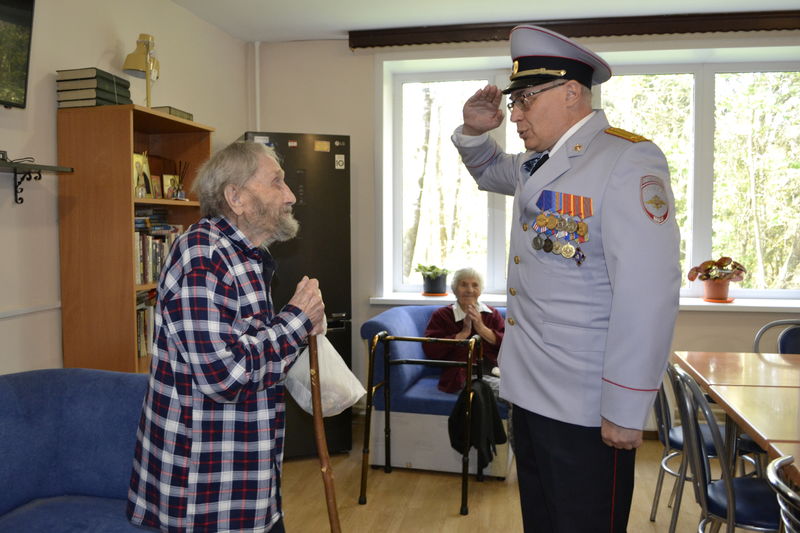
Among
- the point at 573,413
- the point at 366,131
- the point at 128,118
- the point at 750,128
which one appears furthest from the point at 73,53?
the point at 750,128

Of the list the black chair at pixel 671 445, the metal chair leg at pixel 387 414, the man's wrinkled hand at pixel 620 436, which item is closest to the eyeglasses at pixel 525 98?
the man's wrinkled hand at pixel 620 436

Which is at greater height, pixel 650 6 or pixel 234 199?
pixel 650 6

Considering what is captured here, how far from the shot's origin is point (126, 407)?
6.91ft

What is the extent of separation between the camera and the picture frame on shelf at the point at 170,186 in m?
3.34

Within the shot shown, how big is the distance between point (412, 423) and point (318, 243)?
1163 mm

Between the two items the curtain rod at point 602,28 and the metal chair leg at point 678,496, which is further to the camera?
the curtain rod at point 602,28

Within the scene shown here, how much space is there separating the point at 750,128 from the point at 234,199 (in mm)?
4069

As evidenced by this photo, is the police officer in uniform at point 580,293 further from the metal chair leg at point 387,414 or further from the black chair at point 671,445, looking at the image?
the metal chair leg at point 387,414

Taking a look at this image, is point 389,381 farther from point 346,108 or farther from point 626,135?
point 626,135

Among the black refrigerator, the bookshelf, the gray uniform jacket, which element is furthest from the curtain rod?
A: the gray uniform jacket

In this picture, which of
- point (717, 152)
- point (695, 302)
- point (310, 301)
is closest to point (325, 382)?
point (310, 301)

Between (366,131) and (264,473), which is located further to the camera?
(366,131)

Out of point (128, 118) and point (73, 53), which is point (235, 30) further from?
point (128, 118)

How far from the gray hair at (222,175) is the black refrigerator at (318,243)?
218 cm
